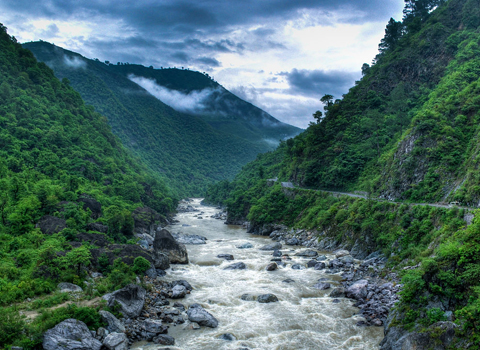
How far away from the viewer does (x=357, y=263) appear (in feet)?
112

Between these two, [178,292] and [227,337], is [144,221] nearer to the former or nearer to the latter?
[178,292]

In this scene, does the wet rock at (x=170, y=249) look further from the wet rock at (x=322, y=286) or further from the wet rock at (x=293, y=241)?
the wet rock at (x=293, y=241)

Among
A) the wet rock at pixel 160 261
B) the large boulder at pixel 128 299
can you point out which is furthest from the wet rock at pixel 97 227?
the large boulder at pixel 128 299

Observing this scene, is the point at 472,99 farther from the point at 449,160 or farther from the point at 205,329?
the point at 205,329

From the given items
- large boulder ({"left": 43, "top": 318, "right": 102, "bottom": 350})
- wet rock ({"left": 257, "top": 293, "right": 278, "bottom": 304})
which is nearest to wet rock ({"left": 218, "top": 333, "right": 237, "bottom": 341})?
wet rock ({"left": 257, "top": 293, "right": 278, "bottom": 304})

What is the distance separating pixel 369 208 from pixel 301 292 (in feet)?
62.6

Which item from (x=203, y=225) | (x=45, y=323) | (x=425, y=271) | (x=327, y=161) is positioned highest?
(x=327, y=161)

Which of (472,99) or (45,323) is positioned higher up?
(472,99)

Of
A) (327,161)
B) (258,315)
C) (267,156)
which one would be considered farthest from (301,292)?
(267,156)

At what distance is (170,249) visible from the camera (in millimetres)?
36531

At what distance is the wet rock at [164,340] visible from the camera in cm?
1864

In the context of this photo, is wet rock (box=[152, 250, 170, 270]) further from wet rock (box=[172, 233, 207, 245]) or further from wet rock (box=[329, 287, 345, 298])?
wet rock (box=[329, 287, 345, 298])

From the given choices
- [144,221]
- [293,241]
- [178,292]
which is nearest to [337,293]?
[178,292]

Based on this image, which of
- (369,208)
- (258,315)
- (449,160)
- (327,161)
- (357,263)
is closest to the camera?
(258,315)
